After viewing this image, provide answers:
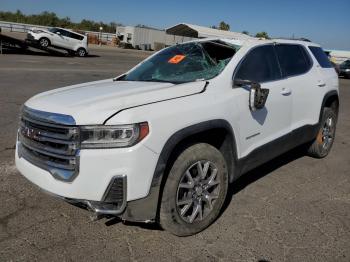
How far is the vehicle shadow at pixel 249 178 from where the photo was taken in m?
3.74

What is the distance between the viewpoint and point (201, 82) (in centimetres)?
372

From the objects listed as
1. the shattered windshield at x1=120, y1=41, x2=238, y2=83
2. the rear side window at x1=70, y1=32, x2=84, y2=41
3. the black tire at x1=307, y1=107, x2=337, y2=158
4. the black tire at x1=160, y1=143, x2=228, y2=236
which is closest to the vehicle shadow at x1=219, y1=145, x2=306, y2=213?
the black tire at x1=307, y1=107, x2=337, y2=158

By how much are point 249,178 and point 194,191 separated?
A: 1754mm

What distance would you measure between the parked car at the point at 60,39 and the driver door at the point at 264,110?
24.7m

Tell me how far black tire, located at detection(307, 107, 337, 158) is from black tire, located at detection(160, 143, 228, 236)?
8.69 ft

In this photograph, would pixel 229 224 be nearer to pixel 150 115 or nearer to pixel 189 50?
pixel 150 115

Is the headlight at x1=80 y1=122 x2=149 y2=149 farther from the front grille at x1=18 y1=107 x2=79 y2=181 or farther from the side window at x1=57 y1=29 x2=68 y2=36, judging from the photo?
the side window at x1=57 y1=29 x2=68 y2=36

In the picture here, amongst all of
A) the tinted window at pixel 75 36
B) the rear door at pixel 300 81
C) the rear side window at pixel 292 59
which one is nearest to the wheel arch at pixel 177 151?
the rear door at pixel 300 81

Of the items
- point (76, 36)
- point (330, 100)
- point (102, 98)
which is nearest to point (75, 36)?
point (76, 36)

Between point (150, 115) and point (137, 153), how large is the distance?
0.32 m

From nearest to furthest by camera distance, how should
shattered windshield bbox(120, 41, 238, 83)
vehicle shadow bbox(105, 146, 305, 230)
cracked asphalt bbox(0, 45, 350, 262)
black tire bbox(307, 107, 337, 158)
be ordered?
cracked asphalt bbox(0, 45, 350, 262)
vehicle shadow bbox(105, 146, 305, 230)
shattered windshield bbox(120, 41, 238, 83)
black tire bbox(307, 107, 337, 158)

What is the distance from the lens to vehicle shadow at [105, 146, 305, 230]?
12.3 feet

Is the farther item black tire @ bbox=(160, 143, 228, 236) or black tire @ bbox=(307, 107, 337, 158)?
black tire @ bbox=(307, 107, 337, 158)

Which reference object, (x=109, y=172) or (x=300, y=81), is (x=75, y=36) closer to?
(x=300, y=81)
